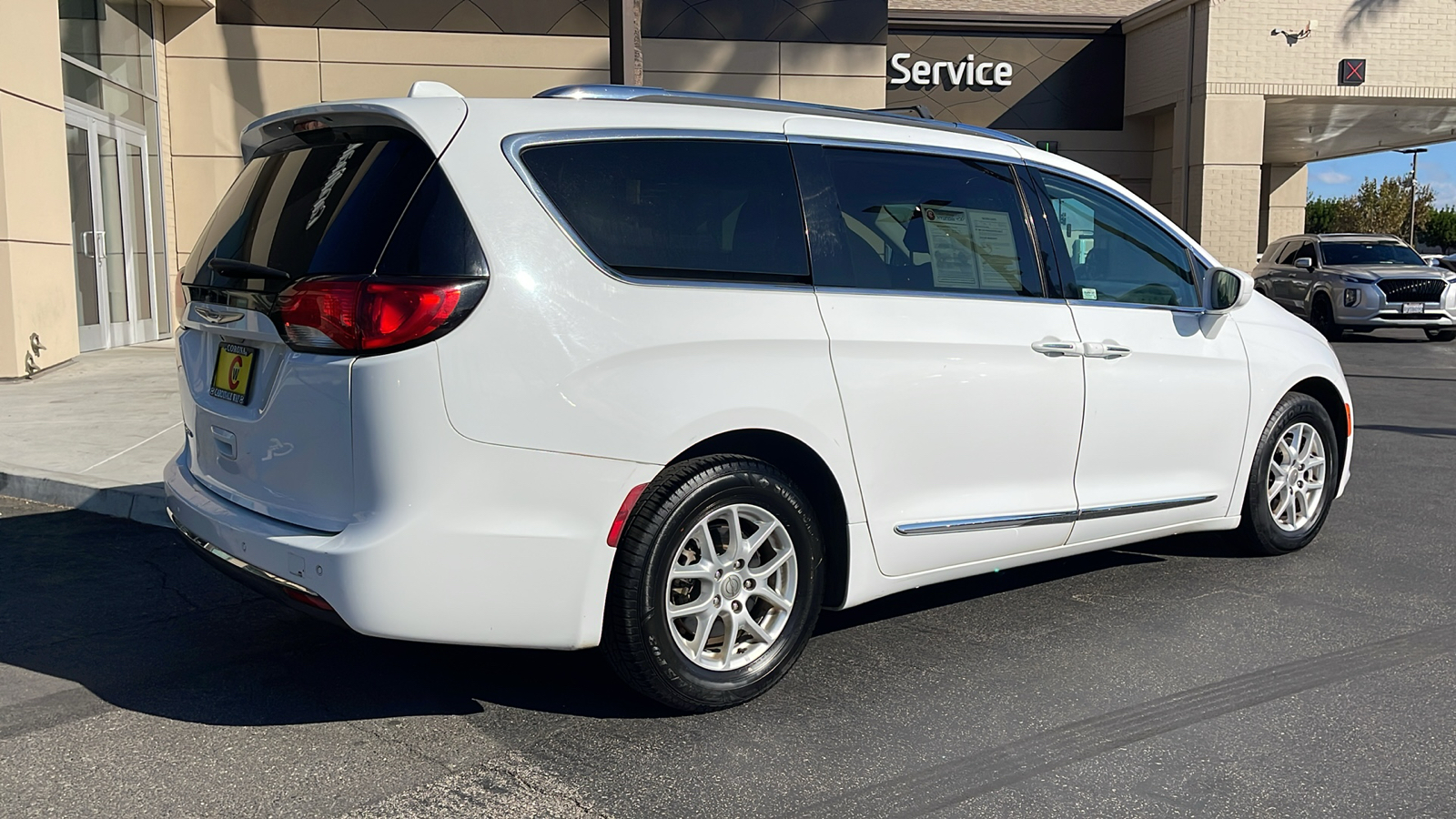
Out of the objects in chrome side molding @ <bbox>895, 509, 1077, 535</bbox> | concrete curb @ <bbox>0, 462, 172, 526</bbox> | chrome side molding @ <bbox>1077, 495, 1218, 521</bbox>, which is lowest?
concrete curb @ <bbox>0, 462, 172, 526</bbox>

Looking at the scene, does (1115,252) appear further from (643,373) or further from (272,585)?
(272,585)

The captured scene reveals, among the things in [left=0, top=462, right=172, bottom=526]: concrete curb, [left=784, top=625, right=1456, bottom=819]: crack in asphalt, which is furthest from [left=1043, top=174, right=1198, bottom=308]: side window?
[left=0, top=462, right=172, bottom=526]: concrete curb

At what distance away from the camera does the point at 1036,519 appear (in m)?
4.54

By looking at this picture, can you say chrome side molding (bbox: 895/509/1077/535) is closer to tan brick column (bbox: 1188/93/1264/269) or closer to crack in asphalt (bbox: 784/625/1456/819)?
crack in asphalt (bbox: 784/625/1456/819)

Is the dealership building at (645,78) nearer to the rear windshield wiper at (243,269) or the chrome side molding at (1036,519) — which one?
the rear windshield wiper at (243,269)

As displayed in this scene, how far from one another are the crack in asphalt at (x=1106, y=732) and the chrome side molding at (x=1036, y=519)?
0.81 meters

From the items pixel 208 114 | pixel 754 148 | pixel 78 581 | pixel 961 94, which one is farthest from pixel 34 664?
pixel 961 94

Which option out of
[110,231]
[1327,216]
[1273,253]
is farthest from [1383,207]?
[110,231]

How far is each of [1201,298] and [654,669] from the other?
2.99 m

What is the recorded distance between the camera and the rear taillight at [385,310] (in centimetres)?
325

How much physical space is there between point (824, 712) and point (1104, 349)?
1821 mm

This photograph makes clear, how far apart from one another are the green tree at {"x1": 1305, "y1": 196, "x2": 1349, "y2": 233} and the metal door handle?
9649cm

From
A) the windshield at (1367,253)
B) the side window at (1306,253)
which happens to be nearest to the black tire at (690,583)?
the side window at (1306,253)

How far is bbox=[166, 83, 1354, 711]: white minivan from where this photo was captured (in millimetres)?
3295
